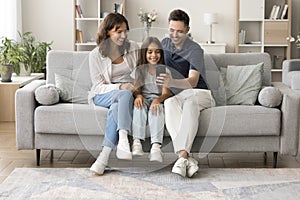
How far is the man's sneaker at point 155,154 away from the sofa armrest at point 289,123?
0.85 metres

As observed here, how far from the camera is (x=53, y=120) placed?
3.99m

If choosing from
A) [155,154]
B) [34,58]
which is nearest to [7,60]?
[34,58]

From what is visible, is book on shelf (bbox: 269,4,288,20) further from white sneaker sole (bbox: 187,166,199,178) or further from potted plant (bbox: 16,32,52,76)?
white sneaker sole (bbox: 187,166,199,178)

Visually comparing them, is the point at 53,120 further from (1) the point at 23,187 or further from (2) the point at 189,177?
(2) the point at 189,177

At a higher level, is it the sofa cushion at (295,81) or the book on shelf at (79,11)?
the book on shelf at (79,11)

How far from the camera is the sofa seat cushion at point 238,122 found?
155 inches

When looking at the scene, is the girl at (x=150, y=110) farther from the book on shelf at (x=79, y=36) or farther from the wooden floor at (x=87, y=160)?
the book on shelf at (x=79, y=36)

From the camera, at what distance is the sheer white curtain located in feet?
24.6

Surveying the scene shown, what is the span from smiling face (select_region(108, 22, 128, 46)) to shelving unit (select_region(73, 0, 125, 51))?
404 cm

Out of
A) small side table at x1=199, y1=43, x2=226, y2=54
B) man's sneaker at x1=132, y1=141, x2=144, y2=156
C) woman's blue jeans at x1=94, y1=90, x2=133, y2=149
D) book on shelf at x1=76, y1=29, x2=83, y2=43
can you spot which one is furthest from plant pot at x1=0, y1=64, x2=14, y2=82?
small side table at x1=199, y1=43, x2=226, y2=54

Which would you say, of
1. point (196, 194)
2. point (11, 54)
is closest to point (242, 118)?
point (196, 194)

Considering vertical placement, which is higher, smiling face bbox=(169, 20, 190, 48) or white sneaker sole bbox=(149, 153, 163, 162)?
smiling face bbox=(169, 20, 190, 48)

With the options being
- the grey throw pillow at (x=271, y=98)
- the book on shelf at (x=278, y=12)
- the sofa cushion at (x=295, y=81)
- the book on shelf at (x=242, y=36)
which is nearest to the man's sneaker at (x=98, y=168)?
the grey throw pillow at (x=271, y=98)

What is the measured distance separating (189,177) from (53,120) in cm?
98
